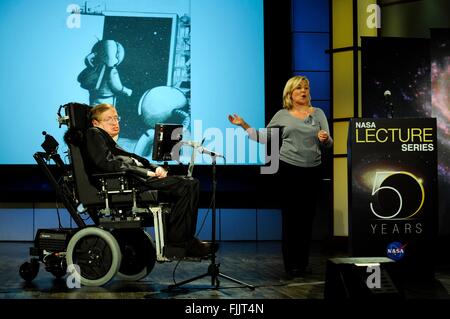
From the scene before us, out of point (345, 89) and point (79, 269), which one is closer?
point (79, 269)

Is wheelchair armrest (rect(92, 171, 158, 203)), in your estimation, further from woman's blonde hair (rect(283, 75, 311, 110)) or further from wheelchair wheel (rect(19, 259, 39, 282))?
woman's blonde hair (rect(283, 75, 311, 110))

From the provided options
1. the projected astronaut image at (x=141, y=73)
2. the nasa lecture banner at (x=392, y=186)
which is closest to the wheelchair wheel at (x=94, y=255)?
the nasa lecture banner at (x=392, y=186)

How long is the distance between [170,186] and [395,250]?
148 cm

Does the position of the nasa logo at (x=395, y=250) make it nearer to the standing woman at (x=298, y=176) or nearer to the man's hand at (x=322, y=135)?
the standing woman at (x=298, y=176)

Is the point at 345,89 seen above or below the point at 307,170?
above

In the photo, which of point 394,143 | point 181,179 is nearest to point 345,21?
point 394,143

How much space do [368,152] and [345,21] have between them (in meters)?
3.02

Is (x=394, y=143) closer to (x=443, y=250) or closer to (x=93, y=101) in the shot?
(x=443, y=250)

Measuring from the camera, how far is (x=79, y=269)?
416 centimetres

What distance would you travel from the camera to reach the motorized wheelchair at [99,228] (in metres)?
4.10

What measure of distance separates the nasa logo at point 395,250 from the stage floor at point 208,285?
0.18 meters

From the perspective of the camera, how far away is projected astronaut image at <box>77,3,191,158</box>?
704cm

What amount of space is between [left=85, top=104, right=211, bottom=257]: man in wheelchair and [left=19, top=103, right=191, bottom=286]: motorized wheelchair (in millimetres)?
47

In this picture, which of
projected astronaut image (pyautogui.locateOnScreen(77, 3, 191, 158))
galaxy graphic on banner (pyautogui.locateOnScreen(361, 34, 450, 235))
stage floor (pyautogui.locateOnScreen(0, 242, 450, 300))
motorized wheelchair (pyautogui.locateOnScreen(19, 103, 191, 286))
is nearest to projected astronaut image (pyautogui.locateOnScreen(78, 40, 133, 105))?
projected astronaut image (pyautogui.locateOnScreen(77, 3, 191, 158))
